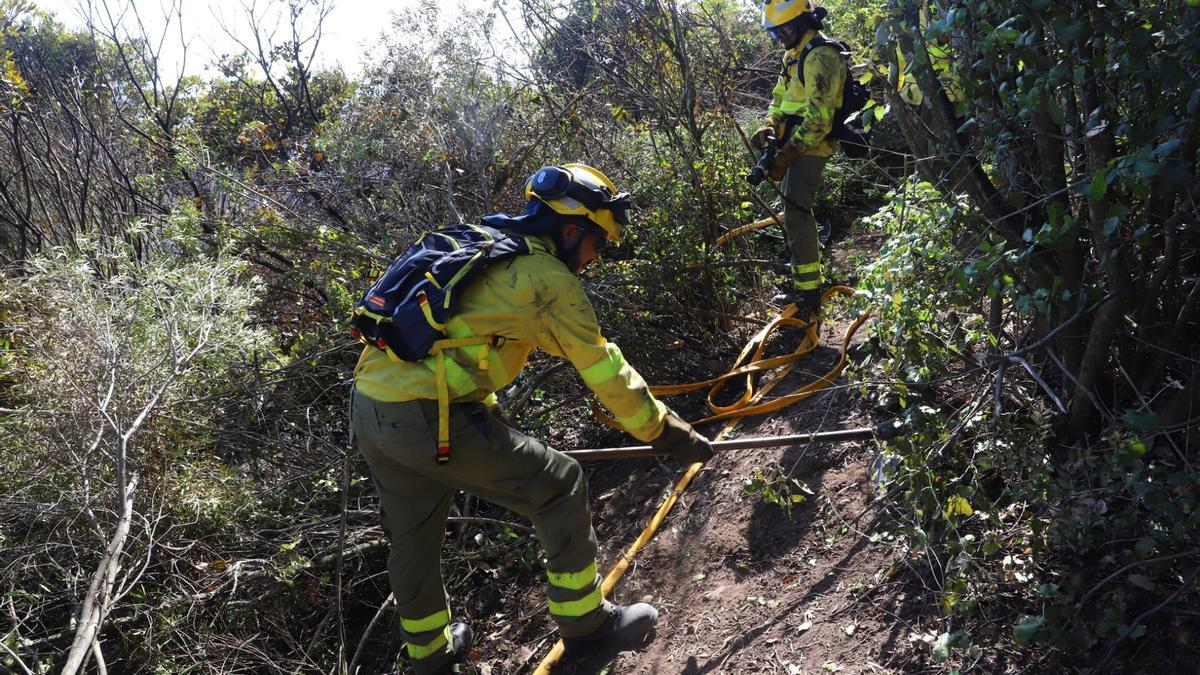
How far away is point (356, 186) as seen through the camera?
5770 millimetres

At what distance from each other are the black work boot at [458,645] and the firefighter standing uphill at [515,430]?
8 centimetres

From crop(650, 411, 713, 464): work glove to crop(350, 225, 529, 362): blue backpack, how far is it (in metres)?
0.92

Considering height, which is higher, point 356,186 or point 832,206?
point 356,186

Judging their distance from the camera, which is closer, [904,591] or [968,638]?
[968,638]

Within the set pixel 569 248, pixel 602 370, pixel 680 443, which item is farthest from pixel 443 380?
pixel 680 443

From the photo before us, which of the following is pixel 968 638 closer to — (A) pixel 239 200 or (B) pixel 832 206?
(B) pixel 832 206

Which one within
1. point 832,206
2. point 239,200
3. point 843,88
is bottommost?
point 832,206

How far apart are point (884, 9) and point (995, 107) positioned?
0.48m

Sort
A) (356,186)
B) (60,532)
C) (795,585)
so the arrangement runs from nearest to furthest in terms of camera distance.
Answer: (795,585), (60,532), (356,186)

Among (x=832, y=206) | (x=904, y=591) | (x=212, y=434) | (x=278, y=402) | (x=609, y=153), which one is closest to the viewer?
(x=904, y=591)

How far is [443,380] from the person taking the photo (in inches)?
127

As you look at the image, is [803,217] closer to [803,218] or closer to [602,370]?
[803,218]

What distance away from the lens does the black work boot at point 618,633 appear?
147 inches

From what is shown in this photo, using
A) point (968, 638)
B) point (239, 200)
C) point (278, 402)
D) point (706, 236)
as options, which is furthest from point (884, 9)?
point (239, 200)
